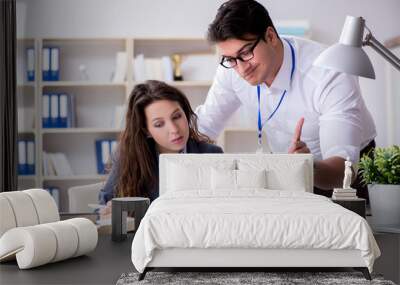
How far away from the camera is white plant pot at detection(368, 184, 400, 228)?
15.8ft

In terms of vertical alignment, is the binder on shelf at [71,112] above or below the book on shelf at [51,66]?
below

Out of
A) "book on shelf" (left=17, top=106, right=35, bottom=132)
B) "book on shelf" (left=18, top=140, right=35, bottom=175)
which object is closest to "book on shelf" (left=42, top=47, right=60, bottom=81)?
"book on shelf" (left=17, top=106, right=35, bottom=132)

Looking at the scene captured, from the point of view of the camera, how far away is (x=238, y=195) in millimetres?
4023

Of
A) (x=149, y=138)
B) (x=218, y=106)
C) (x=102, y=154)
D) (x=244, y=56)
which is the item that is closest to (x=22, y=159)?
(x=102, y=154)

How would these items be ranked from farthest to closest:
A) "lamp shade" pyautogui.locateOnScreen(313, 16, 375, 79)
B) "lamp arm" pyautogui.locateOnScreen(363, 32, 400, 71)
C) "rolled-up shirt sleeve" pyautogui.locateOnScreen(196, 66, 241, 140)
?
"rolled-up shirt sleeve" pyautogui.locateOnScreen(196, 66, 241, 140)
"lamp arm" pyautogui.locateOnScreen(363, 32, 400, 71)
"lamp shade" pyautogui.locateOnScreen(313, 16, 375, 79)

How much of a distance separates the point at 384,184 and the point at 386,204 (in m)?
0.14

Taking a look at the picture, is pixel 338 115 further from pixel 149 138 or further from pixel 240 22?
pixel 149 138

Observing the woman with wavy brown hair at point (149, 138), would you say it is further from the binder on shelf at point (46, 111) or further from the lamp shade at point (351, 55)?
the lamp shade at point (351, 55)

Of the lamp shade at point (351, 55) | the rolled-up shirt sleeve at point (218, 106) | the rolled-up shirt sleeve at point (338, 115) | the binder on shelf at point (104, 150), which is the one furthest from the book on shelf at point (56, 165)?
the lamp shade at point (351, 55)

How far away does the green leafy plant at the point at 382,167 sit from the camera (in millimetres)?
4848

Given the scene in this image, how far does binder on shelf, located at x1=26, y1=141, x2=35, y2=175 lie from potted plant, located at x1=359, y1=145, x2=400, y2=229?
270 cm

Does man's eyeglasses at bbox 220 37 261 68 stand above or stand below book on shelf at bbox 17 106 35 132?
above

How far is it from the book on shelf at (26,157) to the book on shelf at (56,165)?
10 centimetres

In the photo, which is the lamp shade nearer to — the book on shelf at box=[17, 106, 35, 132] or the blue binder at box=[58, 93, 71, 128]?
the blue binder at box=[58, 93, 71, 128]
